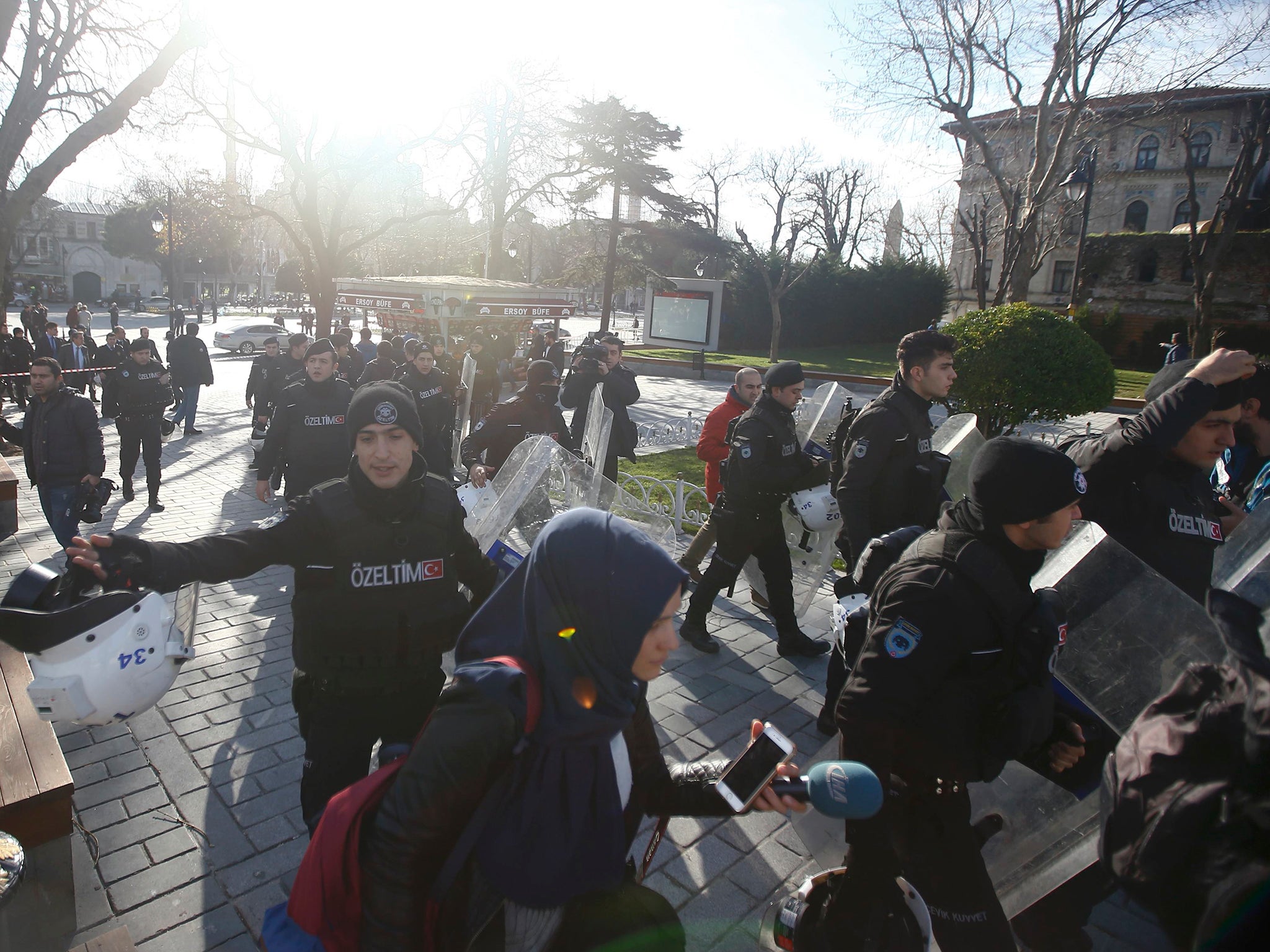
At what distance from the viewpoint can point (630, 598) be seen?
154 cm

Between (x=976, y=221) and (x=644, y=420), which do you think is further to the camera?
(x=976, y=221)

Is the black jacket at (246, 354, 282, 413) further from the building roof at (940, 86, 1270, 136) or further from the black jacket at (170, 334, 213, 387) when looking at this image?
the building roof at (940, 86, 1270, 136)

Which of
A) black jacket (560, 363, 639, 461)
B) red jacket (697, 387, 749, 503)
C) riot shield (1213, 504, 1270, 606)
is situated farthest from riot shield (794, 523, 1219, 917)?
black jacket (560, 363, 639, 461)

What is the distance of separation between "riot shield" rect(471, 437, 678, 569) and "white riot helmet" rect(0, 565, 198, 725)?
1471 mm

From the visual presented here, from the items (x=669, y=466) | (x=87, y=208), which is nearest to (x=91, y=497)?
(x=669, y=466)

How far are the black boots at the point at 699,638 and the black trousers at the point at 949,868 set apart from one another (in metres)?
3.04

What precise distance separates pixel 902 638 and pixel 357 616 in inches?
68.9

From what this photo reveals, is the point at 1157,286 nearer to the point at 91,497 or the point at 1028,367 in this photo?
the point at 1028,367

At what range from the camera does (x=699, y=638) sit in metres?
5.44

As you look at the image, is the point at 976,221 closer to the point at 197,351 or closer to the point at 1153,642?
the point at 197,351

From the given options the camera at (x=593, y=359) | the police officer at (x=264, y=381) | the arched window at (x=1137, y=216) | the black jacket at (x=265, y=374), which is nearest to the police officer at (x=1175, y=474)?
the camera at (x=593, y=359)

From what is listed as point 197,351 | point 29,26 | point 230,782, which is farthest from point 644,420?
point 230,782

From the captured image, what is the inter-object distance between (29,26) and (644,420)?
12.4m

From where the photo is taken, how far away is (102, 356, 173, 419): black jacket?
839 centimetres
